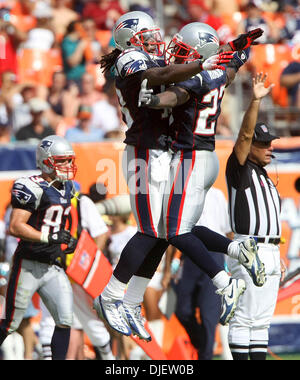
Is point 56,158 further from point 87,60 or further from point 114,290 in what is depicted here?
point 87,60

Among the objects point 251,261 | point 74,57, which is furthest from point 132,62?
point 74,57

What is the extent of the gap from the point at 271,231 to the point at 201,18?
6.31 m

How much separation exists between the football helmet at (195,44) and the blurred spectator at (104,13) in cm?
667

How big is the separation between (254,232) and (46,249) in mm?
1812

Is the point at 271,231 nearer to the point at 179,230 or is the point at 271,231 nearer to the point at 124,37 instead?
the point at 179,230

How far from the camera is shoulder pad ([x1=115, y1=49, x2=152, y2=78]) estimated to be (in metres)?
5.44

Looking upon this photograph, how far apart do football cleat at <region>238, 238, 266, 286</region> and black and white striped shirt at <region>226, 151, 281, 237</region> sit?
0.79 meters

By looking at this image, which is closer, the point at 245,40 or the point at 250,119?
the point at 245,40

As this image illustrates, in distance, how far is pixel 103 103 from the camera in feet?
34.8

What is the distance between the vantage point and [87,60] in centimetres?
1142

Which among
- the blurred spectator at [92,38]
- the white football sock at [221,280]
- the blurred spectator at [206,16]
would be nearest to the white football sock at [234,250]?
the white football sock at [221,280]

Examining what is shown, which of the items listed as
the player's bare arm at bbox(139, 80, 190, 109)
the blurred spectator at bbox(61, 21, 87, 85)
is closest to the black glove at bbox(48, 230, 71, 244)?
the player's bare arm at bbox(139, 80, 190, 109)

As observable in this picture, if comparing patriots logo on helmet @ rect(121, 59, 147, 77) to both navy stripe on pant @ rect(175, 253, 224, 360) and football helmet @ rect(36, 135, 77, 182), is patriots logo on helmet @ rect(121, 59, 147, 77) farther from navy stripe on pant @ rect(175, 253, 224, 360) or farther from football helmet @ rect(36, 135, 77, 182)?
navy stripe on pant @ rect(175, 253, 224, 360)
